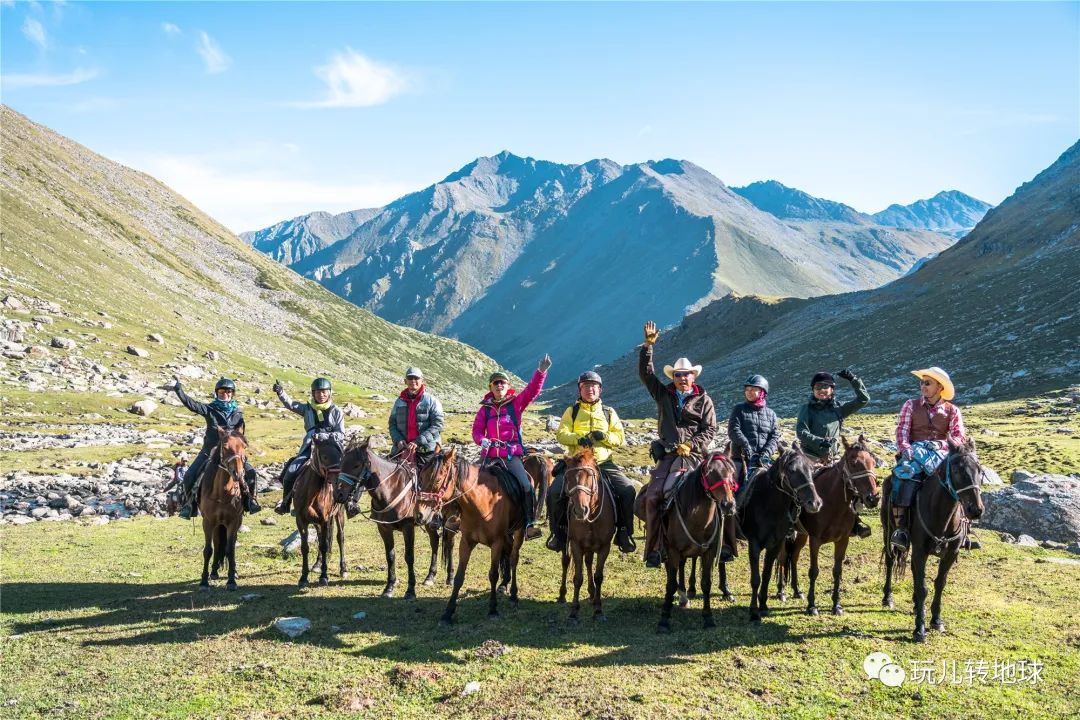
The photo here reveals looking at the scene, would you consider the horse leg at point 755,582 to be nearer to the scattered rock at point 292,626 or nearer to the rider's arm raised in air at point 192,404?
the scattered rock at point 292,626

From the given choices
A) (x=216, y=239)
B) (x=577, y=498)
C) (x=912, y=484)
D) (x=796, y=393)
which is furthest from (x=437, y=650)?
(x=216, y=239)

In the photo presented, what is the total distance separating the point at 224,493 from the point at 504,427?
6848 millimetres

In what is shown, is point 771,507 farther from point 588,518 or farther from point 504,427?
point 504,427

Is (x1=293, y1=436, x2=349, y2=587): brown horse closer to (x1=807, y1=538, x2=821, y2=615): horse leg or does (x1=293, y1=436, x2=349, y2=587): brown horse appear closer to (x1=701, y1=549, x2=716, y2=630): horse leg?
(x1=701, y1=549, x2=716, y2=630): horse leg

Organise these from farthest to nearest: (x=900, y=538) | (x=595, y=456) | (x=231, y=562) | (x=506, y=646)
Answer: (x=231, y=562)
(x=595, y=456)
(x=900, y=538)
(x=506, y=646)

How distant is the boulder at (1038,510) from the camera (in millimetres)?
20359

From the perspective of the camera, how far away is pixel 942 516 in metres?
12.6

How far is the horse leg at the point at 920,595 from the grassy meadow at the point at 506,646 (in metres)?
0.23

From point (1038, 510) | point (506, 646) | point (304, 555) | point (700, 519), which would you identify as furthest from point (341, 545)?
point (1038, 510)

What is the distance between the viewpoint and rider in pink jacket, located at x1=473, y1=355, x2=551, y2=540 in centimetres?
1534

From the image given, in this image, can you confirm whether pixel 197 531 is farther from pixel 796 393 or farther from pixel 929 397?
pixel 796 393

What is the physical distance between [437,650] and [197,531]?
15587 mm

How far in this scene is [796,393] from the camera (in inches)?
3617

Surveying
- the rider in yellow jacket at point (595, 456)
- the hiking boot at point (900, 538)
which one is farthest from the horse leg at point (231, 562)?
the hiking boot at point (900, 538)
